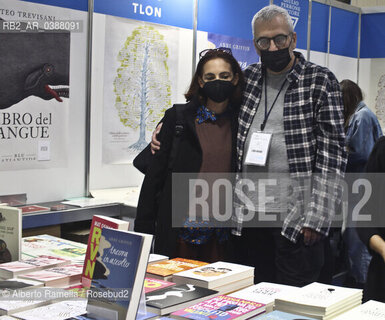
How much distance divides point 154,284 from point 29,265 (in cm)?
47

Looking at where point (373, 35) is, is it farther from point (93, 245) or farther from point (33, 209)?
point (93, 245)

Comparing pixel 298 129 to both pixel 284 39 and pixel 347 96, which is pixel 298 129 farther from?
pixel 347 96

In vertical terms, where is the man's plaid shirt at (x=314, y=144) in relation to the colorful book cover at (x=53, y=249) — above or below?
above

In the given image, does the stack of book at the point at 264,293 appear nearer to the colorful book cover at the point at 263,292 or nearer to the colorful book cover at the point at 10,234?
the colorful book cover at the point at 263,292

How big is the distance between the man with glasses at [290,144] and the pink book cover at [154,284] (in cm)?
80

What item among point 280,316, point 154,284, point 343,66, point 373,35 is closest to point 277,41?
point 154,284

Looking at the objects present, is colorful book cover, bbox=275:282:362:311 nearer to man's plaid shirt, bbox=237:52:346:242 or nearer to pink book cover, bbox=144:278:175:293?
pink book cover, bbox=144:278:175:293

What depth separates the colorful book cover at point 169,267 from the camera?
192cm

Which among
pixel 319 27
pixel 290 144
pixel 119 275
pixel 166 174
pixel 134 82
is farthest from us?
pixel 319 27

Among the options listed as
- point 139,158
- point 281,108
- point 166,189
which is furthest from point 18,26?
point 281,108

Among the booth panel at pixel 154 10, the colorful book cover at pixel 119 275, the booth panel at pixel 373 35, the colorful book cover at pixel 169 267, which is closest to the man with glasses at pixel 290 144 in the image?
the colorful book cover at pixel 169 267

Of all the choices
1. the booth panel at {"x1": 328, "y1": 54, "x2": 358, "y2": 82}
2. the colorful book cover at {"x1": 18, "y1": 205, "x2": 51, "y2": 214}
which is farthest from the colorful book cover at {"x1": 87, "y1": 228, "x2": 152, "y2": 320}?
the booth panel at {"x1": 328, "y1": 54, "x2": 358, "y2": 82}

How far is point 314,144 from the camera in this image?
2.54m

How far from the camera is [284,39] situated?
2.58 metres
